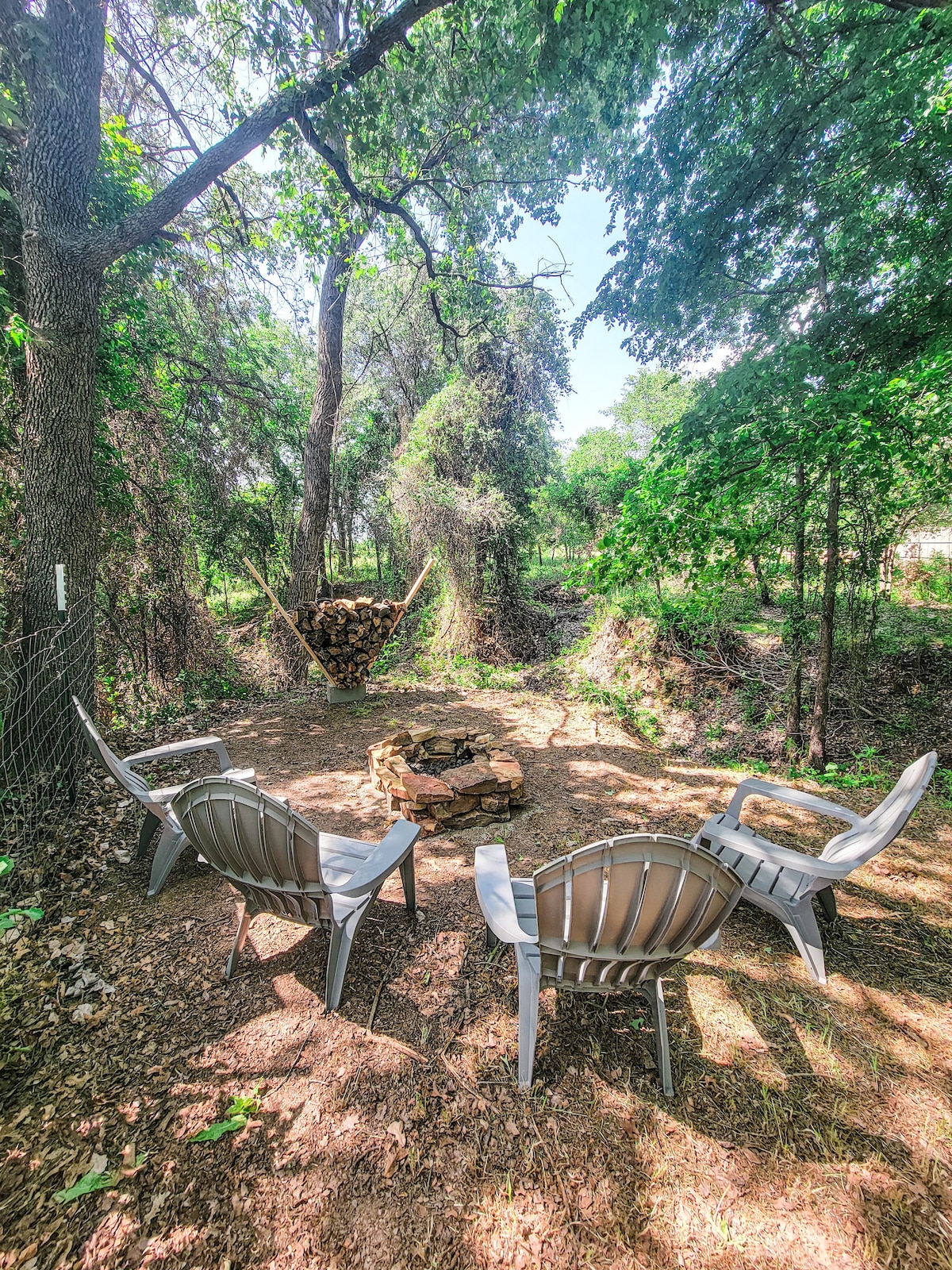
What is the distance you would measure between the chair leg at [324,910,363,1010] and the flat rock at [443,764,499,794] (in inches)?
53.7

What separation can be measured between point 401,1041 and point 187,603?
200 inches

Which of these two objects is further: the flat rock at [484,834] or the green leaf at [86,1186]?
the flat rock at [484,834]

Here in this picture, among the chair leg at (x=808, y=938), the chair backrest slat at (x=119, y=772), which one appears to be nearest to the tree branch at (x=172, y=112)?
the chair backrest slat at (x=119, y=772)

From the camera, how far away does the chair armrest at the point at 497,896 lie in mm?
1412

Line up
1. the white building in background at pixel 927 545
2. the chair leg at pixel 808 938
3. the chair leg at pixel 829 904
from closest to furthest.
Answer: the chair leg at pixel 808 938 < the chair leg at pixel 829 904 < the white building in background at pixel 927 545

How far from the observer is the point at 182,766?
3654mm

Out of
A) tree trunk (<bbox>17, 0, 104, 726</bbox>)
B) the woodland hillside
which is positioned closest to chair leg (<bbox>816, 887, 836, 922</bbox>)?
the woodland hillside

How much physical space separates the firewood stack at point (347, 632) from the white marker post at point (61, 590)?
2.34m

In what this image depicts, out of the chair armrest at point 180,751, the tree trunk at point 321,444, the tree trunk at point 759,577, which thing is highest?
the tree trunk at point 321,444

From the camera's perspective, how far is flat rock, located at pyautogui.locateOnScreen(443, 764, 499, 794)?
3004mm

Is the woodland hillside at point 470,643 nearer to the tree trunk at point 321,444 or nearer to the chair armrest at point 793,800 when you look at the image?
the tree trunk at point 321,444

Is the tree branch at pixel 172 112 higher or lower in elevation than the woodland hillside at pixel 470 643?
higher

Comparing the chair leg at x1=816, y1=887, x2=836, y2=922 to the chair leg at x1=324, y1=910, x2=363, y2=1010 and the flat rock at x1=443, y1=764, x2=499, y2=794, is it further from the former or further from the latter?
the chair leg at x1=324, y1=910, x2=363, y2=1010

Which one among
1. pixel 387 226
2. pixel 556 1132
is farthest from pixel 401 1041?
pixel 387 226
